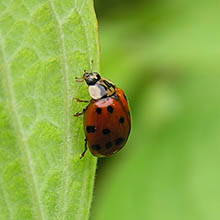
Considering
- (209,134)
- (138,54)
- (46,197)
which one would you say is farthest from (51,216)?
(138,54)

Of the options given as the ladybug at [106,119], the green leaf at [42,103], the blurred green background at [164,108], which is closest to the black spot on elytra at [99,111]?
the ladybug at [106,119]

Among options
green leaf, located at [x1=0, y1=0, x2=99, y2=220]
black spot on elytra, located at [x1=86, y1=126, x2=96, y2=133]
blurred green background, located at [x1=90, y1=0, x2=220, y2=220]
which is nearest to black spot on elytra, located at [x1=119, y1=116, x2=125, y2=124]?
black spot on elytra, located at [x1=86, y1=126, x2=96, y2=133]

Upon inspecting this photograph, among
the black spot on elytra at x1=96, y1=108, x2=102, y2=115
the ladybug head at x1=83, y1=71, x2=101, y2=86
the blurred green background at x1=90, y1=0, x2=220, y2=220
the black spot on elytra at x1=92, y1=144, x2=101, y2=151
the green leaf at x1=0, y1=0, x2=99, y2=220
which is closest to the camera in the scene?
the green leaf at x1=0, y1=0, x2=99, y2=220

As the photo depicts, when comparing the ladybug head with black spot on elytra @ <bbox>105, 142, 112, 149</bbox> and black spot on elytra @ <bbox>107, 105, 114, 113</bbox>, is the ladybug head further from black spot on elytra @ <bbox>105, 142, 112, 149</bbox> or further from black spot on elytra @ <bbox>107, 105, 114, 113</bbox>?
black spot on elytra @ <bbox>105, 142, 112, 149</bbox>

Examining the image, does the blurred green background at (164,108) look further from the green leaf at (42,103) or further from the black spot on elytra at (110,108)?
the green leaf at (42,103)

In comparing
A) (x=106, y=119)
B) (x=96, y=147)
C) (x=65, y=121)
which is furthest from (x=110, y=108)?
(x=65, y=121)

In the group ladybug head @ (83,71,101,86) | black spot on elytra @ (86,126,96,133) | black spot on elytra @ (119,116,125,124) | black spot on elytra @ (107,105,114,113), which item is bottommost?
black spot on elytra @ (119,116,125,124)

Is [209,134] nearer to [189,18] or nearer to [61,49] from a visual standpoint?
[189,18]
